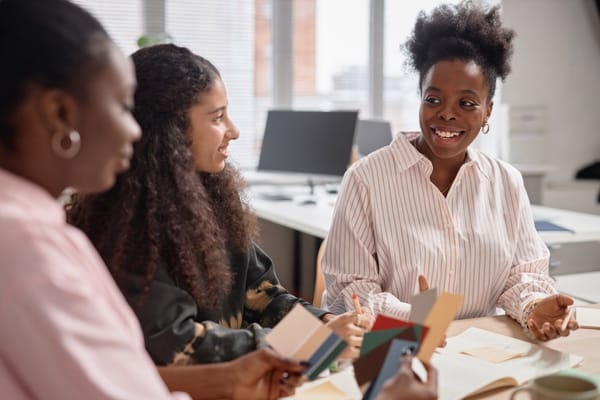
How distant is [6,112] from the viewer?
2.23 ft

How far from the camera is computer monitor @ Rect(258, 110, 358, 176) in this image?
3.67m

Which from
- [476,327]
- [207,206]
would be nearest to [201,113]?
[207,206]

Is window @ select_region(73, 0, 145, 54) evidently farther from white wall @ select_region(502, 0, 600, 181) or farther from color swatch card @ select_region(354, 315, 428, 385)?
color swatch card @ select_region(354, 315, 428, 385)

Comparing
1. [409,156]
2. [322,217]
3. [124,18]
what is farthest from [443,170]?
[124,18]

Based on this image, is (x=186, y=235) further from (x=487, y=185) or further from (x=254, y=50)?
(x=254, y=50)

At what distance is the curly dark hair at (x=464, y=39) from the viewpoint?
1.76 m

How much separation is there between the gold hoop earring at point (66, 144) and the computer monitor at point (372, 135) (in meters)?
3.09

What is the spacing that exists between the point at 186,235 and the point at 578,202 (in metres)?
4.20

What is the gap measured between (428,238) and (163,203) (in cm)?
75

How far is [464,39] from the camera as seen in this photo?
1.78m

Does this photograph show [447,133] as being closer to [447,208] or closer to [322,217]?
[447,208]

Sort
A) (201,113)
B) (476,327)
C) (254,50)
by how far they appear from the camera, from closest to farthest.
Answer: (201,113), (476,327), (254,50)

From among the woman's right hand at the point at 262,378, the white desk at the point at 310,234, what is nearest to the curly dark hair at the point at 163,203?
the woman's right hand at the point at 262,378

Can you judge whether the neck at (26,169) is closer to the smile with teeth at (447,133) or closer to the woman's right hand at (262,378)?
the woman's right hand at (262,378)
